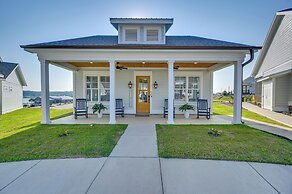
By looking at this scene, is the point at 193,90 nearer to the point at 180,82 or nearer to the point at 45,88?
the point at 180,82

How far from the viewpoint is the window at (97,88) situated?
11.0 metres

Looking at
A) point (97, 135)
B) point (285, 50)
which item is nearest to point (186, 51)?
point (97, 135)

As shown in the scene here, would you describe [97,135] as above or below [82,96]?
below

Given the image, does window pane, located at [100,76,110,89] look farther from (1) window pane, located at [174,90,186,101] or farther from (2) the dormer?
(1) window pane, located at [174,90,186,101]

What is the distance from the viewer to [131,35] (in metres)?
9.30

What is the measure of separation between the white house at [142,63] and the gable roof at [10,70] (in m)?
7.79

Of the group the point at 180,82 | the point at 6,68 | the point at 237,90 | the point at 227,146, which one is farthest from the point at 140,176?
the point at 6,68

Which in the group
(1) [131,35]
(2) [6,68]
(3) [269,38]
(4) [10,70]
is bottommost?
(4) [10,70]

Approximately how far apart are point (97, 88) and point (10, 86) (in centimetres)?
947

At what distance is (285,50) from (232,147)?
12500 millimetres

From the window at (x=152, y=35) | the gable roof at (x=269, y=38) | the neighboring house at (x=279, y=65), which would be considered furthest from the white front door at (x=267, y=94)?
the window at (x=152, y=35)

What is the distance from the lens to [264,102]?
1561 cm

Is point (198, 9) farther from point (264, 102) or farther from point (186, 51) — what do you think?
point (264, 102)

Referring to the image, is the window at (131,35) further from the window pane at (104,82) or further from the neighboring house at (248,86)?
the neighboring house at (248,86)
